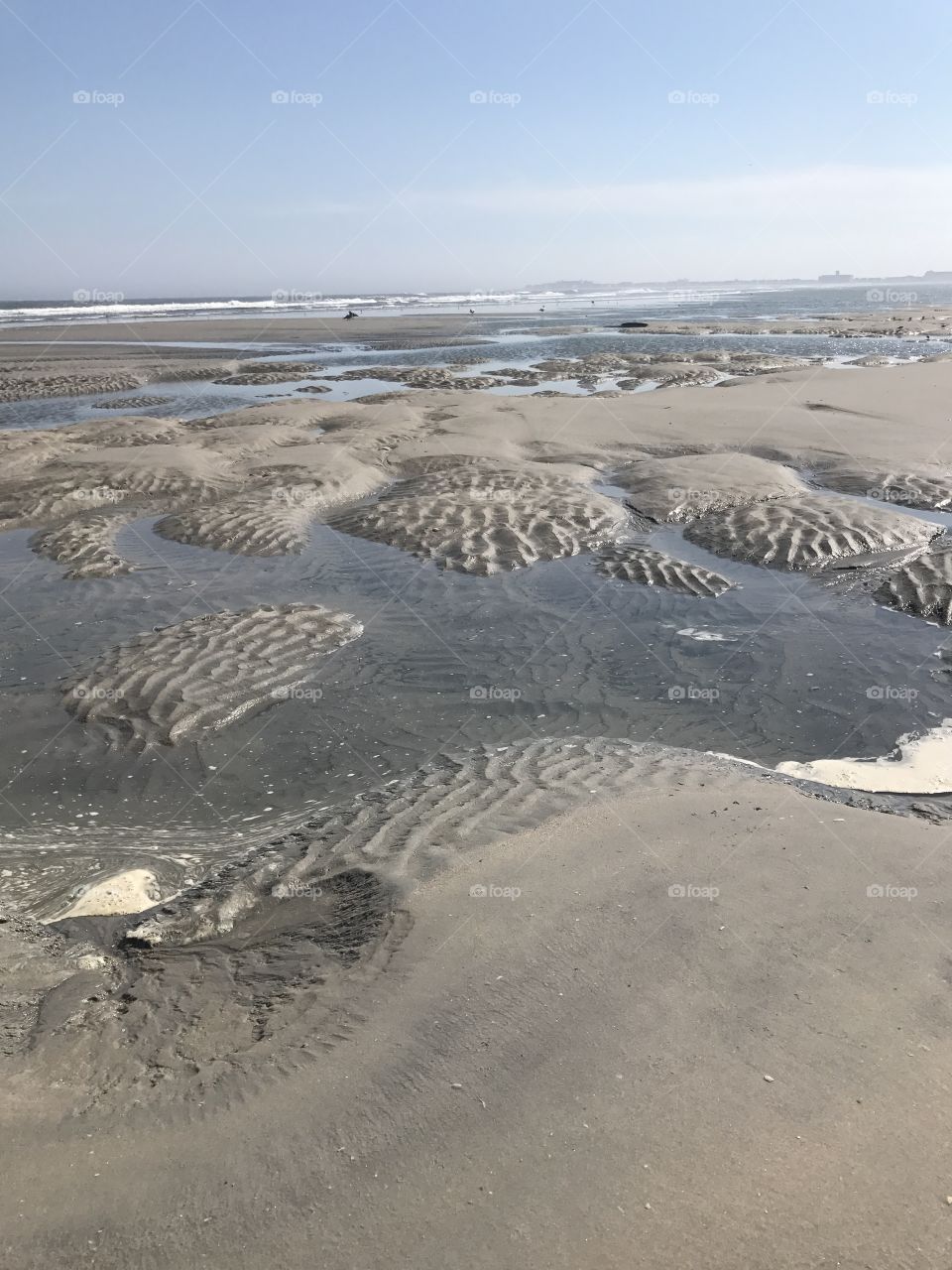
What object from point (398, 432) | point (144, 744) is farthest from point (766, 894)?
point (398, 432)

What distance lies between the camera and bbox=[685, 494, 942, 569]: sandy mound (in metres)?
11.1

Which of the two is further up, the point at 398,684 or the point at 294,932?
the point at 398,684

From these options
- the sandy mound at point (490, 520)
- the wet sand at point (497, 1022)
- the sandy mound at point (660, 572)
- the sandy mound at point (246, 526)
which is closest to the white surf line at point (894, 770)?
the wet sand at point (497, 1022)

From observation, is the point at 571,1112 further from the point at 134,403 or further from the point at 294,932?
the point at 134,403

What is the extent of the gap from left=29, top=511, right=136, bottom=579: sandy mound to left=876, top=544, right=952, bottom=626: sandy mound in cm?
969

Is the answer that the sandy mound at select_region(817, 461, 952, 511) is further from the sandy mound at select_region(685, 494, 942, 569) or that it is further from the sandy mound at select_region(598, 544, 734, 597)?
the sandy mound at select_region(598, 544, 734, 597)

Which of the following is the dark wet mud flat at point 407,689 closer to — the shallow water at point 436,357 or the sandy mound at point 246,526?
the sandy mound at point 246,526

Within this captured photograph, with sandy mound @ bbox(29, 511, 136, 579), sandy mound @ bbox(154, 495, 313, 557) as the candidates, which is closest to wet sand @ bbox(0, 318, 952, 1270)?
sandy mound @ bbox(29, 511, 136, 579)

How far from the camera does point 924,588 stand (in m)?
9.54

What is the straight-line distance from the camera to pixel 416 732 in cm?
694

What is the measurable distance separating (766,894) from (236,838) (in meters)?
→ 3.43

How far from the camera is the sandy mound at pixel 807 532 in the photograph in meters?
11.1

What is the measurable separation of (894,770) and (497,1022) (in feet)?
13.4

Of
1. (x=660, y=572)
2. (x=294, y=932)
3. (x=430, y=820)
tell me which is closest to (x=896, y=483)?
(x=660, y=572)
